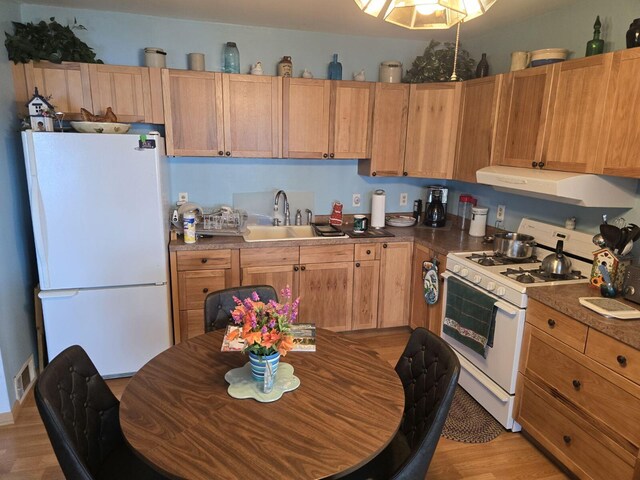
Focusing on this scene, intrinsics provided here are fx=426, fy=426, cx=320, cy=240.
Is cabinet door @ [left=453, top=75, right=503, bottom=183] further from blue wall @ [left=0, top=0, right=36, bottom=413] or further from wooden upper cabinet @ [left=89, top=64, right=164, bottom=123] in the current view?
blue wall @ [left=0, top=0, right=36, bottom=413]

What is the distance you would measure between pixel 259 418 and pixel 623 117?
214 cm

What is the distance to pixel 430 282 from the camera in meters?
3.10

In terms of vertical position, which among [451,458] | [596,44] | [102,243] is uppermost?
[596,44]

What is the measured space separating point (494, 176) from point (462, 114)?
0.76 meters

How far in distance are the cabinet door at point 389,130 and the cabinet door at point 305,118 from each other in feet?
1.32

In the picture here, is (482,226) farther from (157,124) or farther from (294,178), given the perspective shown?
(157,124)

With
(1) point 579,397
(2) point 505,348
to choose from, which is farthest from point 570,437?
(2) point 505,348

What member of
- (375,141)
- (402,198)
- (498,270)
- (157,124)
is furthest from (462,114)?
(157,124)

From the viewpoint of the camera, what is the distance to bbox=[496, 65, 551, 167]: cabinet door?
252cm

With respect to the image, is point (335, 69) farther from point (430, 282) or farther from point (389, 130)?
point (430, 282)

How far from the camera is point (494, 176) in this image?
2725 mm

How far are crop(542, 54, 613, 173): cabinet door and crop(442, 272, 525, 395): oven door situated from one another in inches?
33.2

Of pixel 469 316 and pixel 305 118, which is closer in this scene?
pixel 469 316

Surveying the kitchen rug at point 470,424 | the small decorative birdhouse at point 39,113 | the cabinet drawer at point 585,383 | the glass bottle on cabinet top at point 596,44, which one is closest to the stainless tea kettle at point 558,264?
the cabinet drawer at point 585,383
